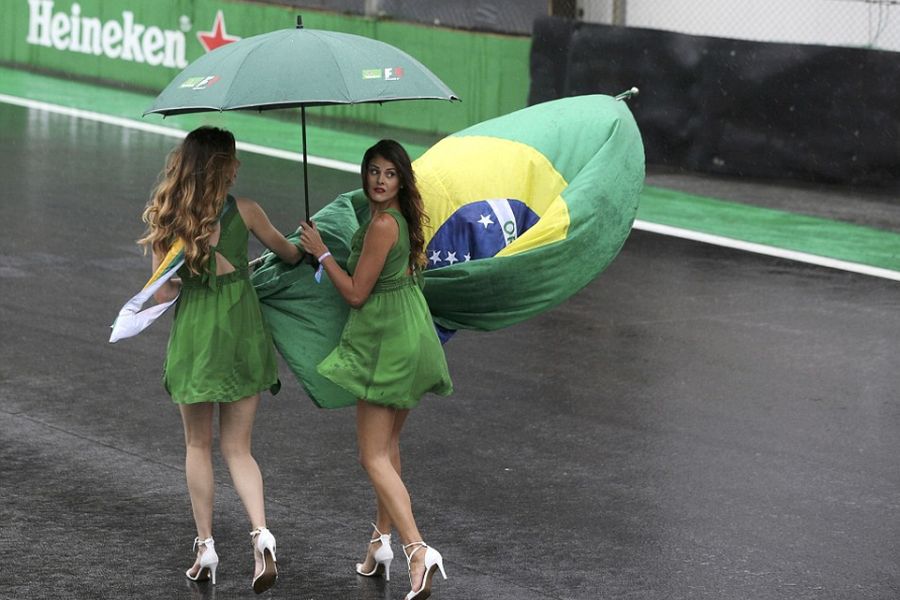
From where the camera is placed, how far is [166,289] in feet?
19.6

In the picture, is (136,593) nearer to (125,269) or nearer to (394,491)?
(394,491)

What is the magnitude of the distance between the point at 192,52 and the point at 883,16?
826cm

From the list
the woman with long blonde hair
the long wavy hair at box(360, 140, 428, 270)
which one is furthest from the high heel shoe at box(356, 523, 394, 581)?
the long wavy hair at box(360, 140, 428, 270)

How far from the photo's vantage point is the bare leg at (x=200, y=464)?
239 inches

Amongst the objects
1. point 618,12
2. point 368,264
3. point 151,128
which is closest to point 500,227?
point 368,264

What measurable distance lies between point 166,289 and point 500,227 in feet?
4.36

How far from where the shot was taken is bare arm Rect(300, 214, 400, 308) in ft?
19.2

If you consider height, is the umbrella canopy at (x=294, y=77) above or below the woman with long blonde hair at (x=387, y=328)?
above

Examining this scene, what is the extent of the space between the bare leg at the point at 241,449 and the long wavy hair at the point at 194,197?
56cm

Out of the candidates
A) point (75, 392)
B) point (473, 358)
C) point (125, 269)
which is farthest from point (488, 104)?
point (75, 392)

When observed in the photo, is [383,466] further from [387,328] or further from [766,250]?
[766,250]

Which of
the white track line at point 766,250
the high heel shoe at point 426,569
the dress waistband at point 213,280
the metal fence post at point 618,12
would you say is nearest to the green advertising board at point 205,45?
the metal fence post at point 618,12

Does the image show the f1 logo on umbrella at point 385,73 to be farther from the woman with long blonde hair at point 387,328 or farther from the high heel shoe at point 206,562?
the high heel shoe at point 206,562

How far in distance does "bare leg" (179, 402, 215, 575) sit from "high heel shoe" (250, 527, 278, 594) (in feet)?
0.92
